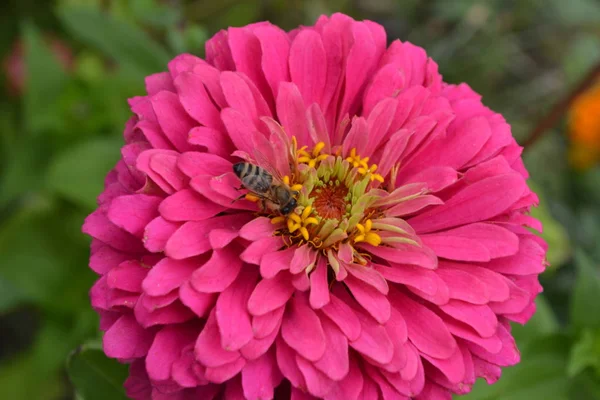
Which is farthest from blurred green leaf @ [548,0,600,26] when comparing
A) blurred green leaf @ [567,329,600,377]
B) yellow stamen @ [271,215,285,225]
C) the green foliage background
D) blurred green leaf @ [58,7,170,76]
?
yellow stamen @ [271,215,285,225]

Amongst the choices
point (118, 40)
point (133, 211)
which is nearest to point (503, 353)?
point (133, 211)

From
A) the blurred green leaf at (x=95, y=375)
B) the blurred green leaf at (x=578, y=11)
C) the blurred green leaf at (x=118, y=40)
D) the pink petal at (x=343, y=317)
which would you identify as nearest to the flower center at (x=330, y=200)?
the pink petal at (x=343, y=317)

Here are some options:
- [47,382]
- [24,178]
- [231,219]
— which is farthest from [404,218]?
[47,382]

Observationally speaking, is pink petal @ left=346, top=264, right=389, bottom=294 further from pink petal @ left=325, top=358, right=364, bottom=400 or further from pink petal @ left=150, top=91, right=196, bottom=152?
pink petal @ left=150, top=91, right=196, bottom=152

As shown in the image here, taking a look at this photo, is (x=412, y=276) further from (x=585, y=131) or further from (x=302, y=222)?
(x=585, y=131)

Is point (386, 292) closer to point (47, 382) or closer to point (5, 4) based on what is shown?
point (47, 382)

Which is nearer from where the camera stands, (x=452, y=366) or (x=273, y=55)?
(x=452, y=366)
